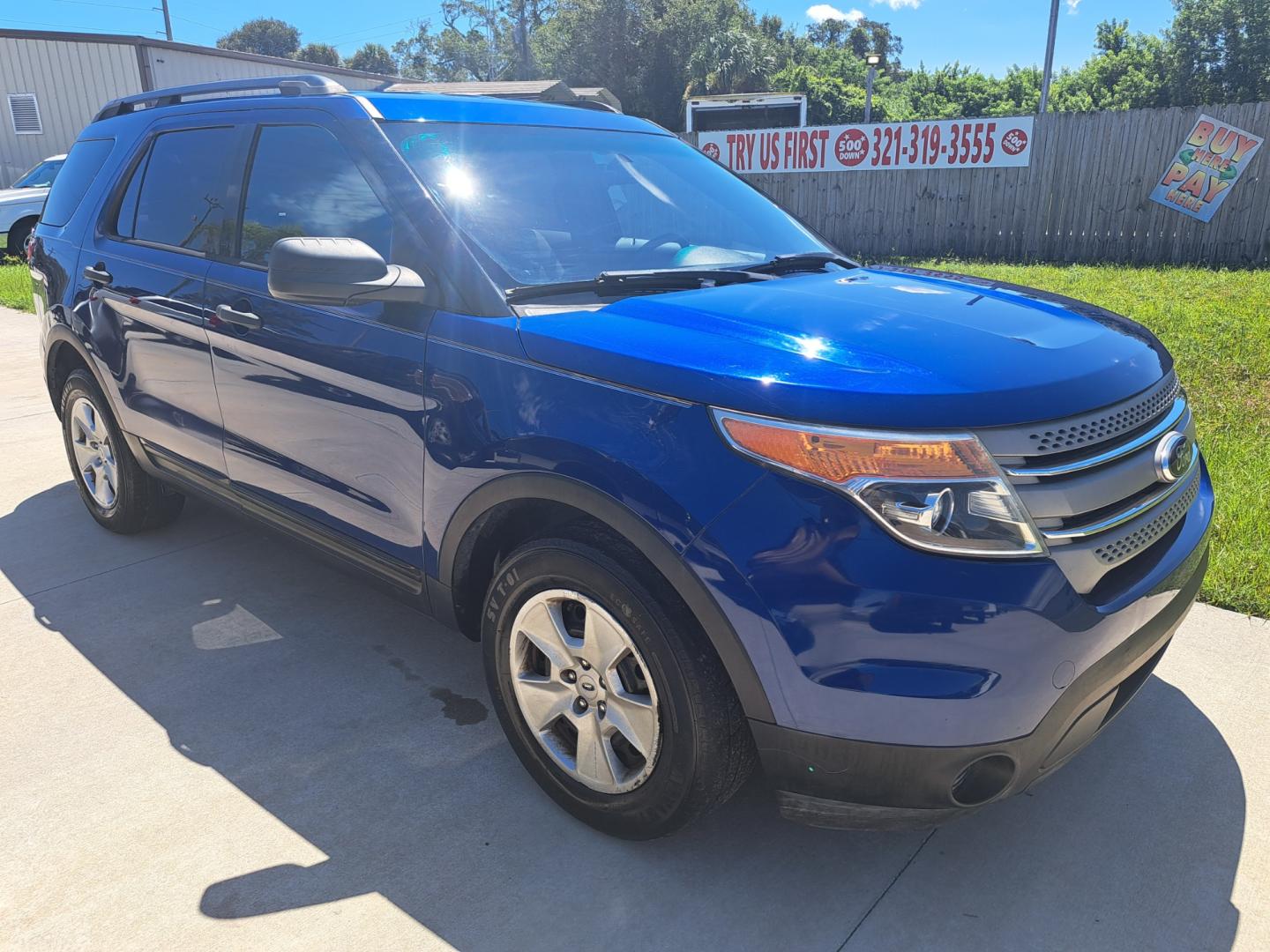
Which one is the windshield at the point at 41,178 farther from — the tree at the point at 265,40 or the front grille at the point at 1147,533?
the tree at the point at 265,40

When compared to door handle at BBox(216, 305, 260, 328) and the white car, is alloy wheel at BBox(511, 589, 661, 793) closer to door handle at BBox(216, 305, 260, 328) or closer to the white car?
door handle at BBox(216, 305, 260, 328)

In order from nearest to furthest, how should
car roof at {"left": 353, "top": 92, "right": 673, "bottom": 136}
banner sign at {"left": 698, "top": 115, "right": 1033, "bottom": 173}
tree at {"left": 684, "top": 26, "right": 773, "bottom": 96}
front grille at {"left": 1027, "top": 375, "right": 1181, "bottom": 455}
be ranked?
front grille at {"left": 1027, "top": 375, "right": 1181, "bottom": 455}, car roof at {"left": 353, "top": 92, "right": 673, "bottom": 136}, banner sign at {"left": 698, "top": 115, "right": 1033, "bottom": 173}, tree at {"left": 684, "top": 26, "right": 773, "bottom": 96}

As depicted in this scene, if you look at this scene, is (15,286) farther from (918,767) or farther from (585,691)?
(918,767)

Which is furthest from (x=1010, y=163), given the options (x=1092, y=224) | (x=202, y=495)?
(x=202, y=495)

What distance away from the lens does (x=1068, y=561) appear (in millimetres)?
1986

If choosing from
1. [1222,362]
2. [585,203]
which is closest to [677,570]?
[585,203]

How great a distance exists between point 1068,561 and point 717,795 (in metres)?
0.95

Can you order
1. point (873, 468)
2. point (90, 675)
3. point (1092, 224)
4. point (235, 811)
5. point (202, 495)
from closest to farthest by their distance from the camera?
point (873, 468), point (235, 811), point (90, 675), point (202, 495), point (1092, 224)

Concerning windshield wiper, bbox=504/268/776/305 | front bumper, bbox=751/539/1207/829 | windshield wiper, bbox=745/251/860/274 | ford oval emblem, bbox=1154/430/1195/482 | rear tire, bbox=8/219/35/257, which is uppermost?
windshield wiper, bbox=504/268/776/305

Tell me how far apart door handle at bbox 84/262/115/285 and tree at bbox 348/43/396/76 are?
120049 mm

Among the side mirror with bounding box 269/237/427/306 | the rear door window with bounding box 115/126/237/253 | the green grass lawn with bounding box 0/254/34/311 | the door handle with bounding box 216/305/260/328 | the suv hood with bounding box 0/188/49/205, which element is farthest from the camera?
the suv hood with bounding box 0/188/49/205

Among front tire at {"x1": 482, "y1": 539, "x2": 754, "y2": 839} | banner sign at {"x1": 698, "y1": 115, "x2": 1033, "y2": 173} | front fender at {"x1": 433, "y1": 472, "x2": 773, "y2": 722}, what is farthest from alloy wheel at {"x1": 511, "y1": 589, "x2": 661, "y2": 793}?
banner sign at {"x1": 698, "y1": 115, "x2": 1033, "y2": 173}

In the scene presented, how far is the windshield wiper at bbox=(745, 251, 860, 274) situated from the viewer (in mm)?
3076

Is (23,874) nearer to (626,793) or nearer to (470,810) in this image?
(470,810)
